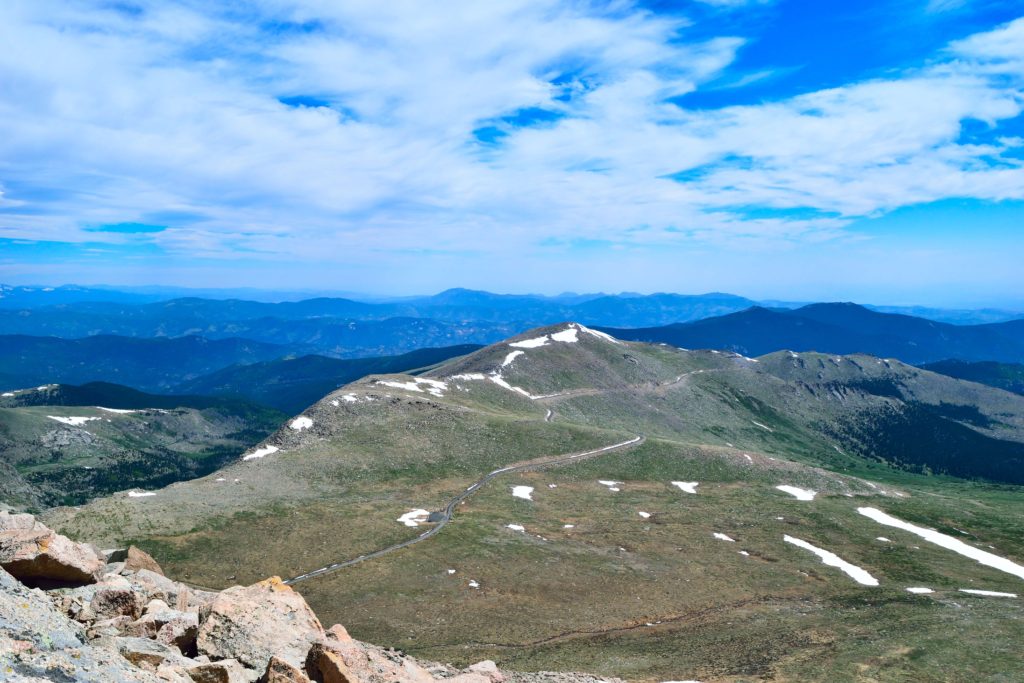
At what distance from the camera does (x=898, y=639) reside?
141 ft

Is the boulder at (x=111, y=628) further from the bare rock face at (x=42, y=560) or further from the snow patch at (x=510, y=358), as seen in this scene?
the snow patch at (x=510, y=358)

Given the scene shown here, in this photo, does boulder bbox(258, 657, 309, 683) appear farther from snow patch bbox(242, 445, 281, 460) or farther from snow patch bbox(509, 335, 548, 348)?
snow patch bbox(509, 335, 548, 348)

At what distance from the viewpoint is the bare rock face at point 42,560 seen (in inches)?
806

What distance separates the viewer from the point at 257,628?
20516 millimetres

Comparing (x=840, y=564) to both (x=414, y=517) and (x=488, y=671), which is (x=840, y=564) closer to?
(x=414, y=517)

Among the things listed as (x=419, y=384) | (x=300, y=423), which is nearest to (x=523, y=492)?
(x=300, y=423)

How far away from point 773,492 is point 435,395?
7107 cm

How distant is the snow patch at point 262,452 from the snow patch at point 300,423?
6652mm

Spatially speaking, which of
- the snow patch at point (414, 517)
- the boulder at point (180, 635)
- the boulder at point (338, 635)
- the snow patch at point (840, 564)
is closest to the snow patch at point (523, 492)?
the snow patch at point (414, 517)

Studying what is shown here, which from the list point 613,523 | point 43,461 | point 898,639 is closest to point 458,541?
point 613,523

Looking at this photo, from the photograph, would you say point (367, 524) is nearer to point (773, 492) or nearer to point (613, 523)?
point (613, 523)

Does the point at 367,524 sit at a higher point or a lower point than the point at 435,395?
lower

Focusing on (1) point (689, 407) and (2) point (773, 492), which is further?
(1) point (689, 407)

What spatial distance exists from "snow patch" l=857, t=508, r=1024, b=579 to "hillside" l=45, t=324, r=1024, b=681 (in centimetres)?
46
